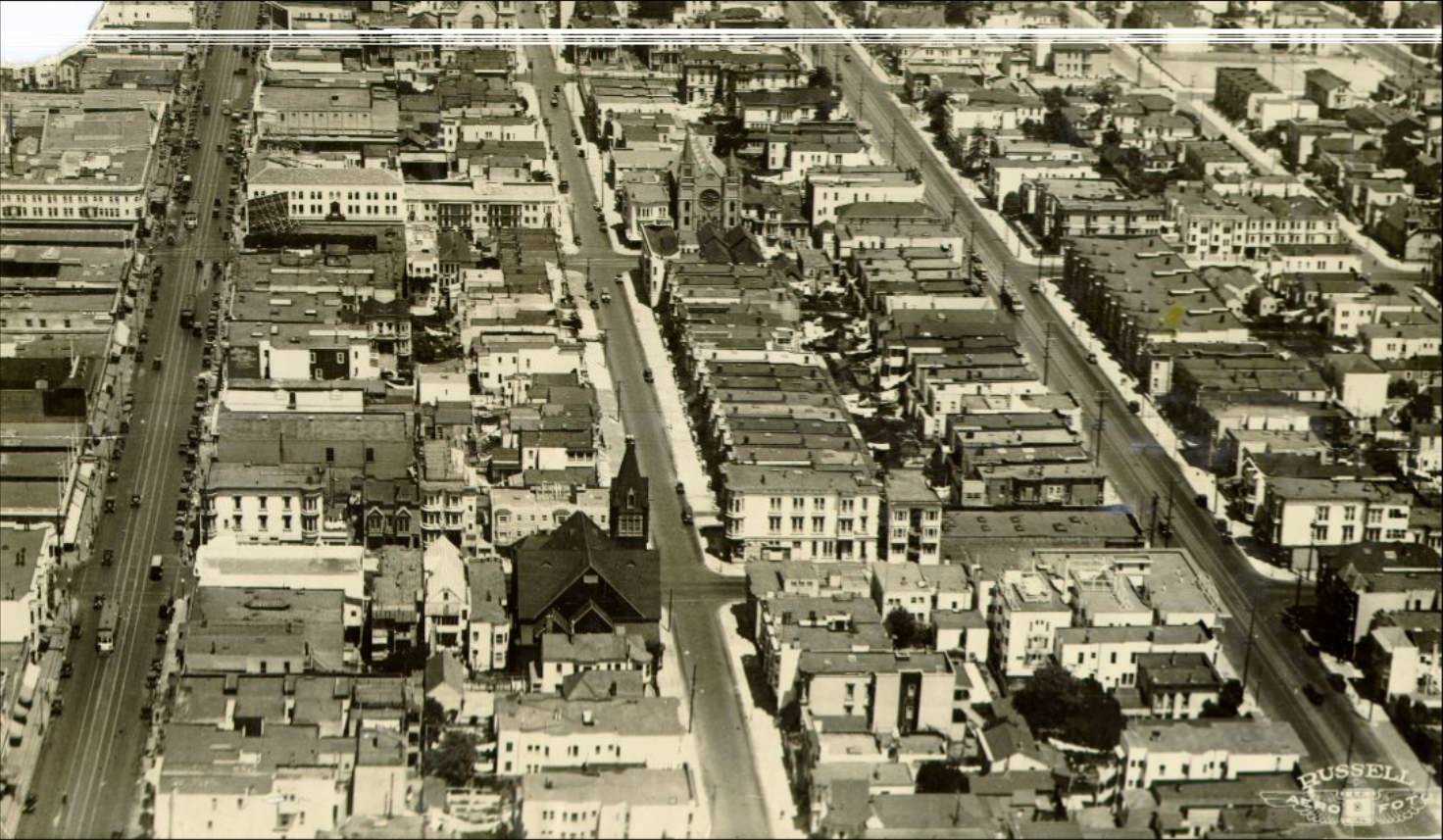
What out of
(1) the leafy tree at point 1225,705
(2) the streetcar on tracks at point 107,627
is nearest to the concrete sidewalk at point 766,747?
(1) the leafy tree at point 1225,705

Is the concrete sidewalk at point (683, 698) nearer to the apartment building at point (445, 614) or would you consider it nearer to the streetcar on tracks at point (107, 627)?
the apartment building at point (445, 614)

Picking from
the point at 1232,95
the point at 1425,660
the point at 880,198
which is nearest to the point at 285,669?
the point at 1425,660

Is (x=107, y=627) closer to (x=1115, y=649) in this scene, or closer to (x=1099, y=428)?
(x=1115, y=649)

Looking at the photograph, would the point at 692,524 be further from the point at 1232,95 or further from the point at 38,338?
the point at 1232,95

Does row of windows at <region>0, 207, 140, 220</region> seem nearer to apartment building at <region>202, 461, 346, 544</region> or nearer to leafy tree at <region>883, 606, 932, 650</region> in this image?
apartment building at <region>202, 461, 346, 544</region>

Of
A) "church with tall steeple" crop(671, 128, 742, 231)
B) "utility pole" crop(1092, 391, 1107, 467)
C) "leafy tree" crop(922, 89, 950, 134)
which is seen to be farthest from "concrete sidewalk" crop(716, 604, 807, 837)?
"leafy tree" crop(922, 89, 950, 134)

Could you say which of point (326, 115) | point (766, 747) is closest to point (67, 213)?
point (326, 115)
